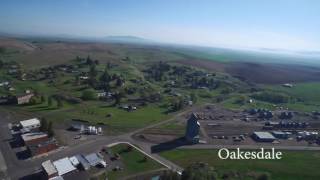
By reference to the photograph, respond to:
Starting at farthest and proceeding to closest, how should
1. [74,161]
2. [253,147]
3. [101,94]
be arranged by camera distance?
[101,94], [253,147], [74,161]

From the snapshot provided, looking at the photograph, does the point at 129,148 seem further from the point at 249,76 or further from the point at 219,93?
the point at 249,76

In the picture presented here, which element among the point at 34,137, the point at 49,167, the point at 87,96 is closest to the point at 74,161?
the point at 49,167

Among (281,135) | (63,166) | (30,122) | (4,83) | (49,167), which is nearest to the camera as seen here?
(49,167)

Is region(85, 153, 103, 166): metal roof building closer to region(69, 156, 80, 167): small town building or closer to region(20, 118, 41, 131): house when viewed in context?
region(69, 156, 80, 167): small town building

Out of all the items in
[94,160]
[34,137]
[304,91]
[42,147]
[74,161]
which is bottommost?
[94,160]

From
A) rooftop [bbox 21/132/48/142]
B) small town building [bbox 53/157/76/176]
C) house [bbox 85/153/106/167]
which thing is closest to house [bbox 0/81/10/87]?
rooftop [bbox 21/132/48/142]

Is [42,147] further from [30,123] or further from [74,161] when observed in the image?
[30,123]

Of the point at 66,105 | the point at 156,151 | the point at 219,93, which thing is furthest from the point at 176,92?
the point at 156,151
